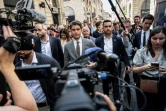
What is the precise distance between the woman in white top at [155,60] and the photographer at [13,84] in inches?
64.0

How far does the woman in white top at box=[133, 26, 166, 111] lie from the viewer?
2292 millimetres

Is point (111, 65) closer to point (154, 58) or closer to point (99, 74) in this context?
point (99, 74)

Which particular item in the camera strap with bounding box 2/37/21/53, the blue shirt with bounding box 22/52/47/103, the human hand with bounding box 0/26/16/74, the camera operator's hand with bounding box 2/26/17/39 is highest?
the camera operator's hand with bounding box 2/26/17/39

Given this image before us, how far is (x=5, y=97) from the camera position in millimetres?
1297

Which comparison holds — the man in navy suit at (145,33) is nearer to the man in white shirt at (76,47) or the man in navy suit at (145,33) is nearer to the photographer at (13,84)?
the man in white shirt at (76,47)

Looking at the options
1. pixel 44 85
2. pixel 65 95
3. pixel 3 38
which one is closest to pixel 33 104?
pixel 3 38

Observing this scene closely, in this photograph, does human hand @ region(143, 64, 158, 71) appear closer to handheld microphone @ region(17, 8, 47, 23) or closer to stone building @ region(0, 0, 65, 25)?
handheld microphone @ region(17, 8, 47, 23)

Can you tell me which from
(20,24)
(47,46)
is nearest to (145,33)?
(47,46)

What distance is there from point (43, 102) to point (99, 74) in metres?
1.45

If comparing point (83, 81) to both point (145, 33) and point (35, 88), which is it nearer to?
point (35, 88)

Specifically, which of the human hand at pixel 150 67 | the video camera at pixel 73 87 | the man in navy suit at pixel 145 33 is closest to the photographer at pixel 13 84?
the video camera at pixel 73 87

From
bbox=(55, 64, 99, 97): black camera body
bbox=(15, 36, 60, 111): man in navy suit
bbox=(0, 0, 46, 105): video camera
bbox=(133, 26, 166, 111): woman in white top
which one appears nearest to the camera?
bbox=(55, 64, 99, 97): black camera body

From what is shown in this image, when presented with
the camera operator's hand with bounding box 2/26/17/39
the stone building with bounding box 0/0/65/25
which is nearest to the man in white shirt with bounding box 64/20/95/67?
the camera operator's hand with bounding box 2/26/17/39

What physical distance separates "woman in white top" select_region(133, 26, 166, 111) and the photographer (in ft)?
5.33
